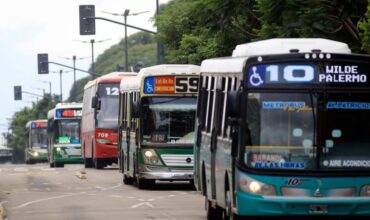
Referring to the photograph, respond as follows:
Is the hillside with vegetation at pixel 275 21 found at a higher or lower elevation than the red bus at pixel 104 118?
higher

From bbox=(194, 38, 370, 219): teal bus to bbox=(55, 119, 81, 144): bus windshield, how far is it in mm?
43292

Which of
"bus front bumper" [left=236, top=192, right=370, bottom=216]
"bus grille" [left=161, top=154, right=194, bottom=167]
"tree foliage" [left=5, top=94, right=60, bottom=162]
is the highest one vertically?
"bus front bumper" [left=236, top=192, right=370, bottom=216]

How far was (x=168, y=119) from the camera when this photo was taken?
2930cm

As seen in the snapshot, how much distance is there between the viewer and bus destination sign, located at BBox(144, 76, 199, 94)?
96.6 feet

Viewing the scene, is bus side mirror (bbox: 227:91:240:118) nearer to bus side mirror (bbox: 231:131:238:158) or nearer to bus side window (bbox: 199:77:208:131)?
bus side mirror (bbox: 231:131:238:158)

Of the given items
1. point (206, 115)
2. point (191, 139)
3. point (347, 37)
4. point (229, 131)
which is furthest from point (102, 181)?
point (229, 131)

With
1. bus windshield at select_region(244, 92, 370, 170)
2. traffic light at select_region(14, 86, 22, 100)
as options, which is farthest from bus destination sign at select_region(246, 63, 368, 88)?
traffic light at select_region(14, 86, 22, 100)

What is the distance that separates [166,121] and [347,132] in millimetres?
12997

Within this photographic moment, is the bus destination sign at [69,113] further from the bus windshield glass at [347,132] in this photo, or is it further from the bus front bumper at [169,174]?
the bus windshield glass at [347,132]

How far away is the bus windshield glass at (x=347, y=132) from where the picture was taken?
54.3 ft

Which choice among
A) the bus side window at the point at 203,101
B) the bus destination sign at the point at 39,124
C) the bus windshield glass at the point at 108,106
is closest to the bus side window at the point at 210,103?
the bus side window at the point at 203,101

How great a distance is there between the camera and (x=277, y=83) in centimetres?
1675

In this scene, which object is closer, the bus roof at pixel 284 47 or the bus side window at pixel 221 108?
the bus roof at pixel 284 47

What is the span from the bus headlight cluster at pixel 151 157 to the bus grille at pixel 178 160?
0.20 m
